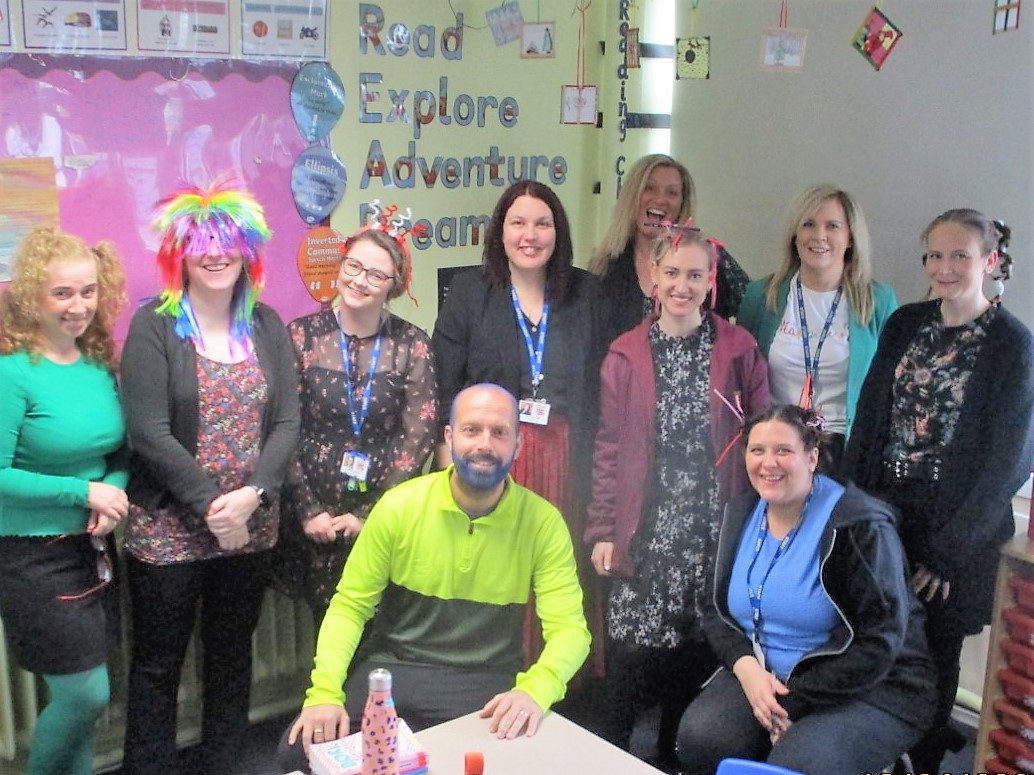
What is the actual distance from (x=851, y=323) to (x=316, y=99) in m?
1.69

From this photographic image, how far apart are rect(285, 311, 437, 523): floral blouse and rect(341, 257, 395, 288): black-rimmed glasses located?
0.16 m

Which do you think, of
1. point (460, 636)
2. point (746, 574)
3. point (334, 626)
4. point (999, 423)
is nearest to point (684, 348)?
point (746, 574)

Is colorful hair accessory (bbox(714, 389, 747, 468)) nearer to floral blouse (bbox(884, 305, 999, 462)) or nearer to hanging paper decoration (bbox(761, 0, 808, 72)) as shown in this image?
floral blouse (bbox(884, 305, 999, 462))

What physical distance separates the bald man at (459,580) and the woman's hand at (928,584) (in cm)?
93

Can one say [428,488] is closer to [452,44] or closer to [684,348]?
[684,348]

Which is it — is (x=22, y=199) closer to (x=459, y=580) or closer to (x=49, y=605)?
(x=49, y=605)

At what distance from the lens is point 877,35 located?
3197 mm

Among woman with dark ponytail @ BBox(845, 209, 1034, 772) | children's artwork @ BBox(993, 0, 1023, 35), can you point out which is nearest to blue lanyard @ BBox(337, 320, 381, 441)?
woman with dark ponytail @ BBox(845, 209, 1034, 772)

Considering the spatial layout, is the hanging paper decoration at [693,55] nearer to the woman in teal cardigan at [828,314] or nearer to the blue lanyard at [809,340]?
the woman in teal cardigan at [828,314]

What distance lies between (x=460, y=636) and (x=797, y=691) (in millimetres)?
773

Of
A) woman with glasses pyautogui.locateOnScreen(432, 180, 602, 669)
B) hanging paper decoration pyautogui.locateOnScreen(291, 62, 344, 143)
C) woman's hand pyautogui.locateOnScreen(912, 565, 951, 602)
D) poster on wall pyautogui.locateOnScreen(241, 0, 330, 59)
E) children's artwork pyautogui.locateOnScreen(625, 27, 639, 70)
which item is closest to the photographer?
woman's hand pyautogui.locateOnScreen(912, 565, 951, 602)

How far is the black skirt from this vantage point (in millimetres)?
2268

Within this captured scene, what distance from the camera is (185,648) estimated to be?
8.29 ft

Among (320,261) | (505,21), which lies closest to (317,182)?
(320,261)
